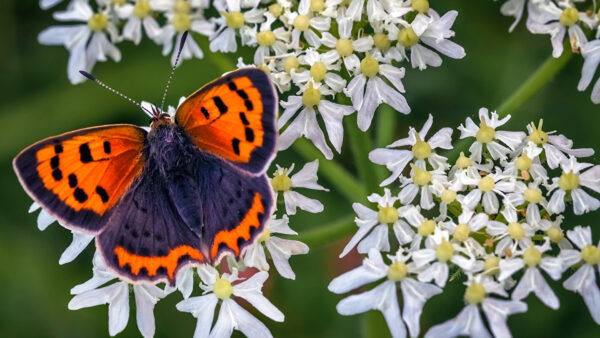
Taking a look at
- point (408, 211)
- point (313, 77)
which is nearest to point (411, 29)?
point (313, 77)

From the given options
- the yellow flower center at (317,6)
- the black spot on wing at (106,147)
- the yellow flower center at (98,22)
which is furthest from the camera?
the yellow flower center at (98,22)

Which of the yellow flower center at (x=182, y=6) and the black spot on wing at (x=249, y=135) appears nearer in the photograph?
the black spot on wing at (x=249, y=135)

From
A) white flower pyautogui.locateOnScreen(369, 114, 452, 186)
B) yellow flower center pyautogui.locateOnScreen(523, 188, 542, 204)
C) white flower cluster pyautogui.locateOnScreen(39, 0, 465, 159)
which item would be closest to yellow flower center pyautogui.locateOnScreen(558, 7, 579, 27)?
white flower cluster pyautogui.locateOnScreen(39, 0, 465, 159)

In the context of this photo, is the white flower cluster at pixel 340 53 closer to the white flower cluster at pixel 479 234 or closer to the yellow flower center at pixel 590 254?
the white flower cluster at pixel 479 234

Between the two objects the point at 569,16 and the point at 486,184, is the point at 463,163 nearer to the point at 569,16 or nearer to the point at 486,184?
the point at 486,184

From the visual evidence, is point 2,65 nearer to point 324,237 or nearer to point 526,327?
point 324,237

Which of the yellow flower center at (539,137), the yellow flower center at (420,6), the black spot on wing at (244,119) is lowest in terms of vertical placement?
the yellow flower center at (539,137)

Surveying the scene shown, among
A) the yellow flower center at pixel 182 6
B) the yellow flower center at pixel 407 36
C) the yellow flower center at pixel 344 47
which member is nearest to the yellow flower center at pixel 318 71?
the yellow flower center at pixel 344 47

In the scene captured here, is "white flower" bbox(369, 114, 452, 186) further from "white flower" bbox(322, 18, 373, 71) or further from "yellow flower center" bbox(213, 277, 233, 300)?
"yellow flower center" bbox(213, 277, 233, 300)
